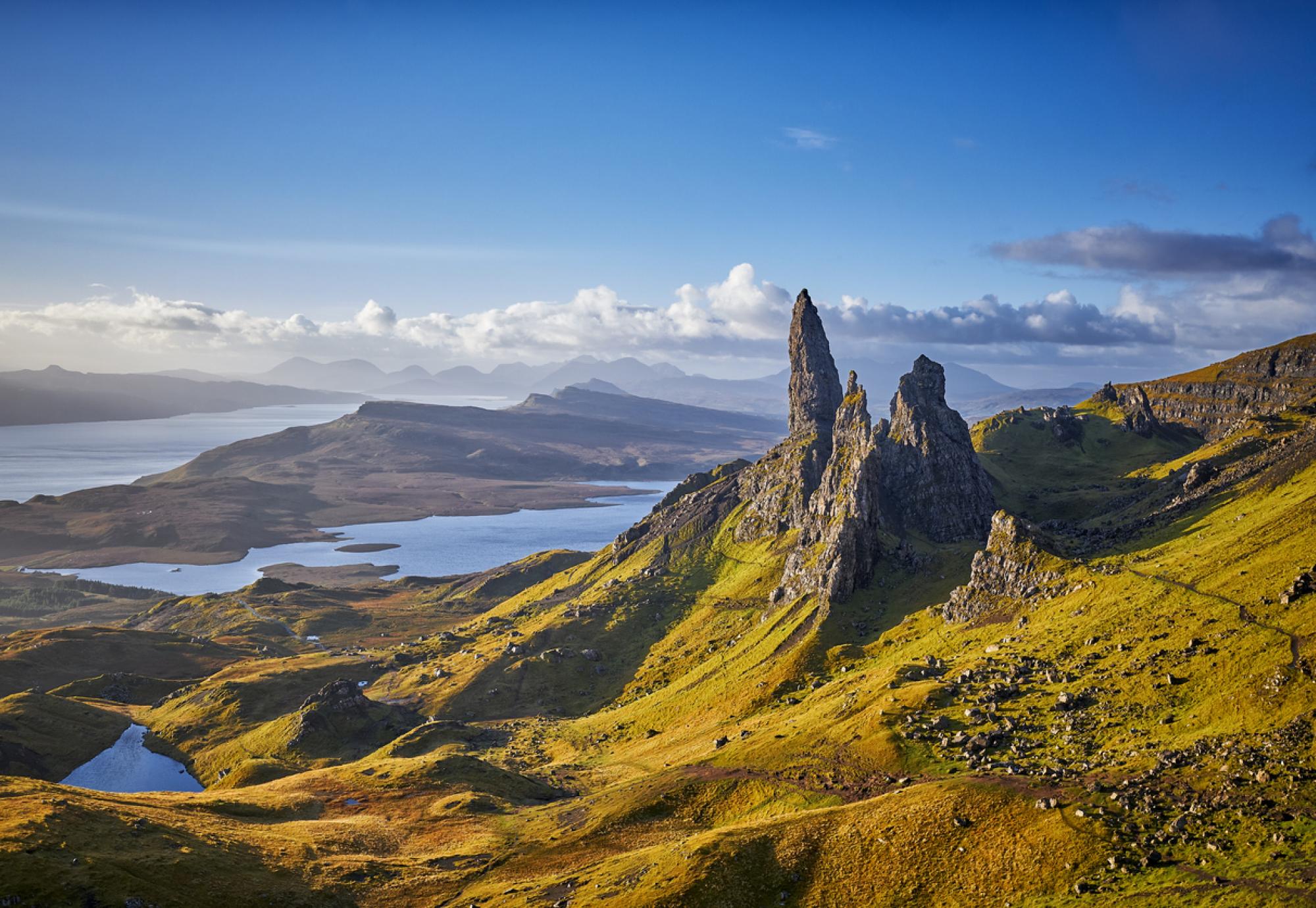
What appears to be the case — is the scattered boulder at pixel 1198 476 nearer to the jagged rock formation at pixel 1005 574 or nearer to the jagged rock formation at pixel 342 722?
the jagged rock formation at pixel 1005 574

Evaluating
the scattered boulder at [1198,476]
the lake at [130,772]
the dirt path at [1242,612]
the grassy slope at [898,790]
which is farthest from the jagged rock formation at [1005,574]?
the lake at [130,772]

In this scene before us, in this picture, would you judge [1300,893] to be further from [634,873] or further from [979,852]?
[634,873]

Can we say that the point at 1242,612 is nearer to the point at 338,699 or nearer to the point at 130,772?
the point at 338,699

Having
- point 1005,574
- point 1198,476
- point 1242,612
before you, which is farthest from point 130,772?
point 1198,476

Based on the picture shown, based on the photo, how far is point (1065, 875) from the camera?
70.5m

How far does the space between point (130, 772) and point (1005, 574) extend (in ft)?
606

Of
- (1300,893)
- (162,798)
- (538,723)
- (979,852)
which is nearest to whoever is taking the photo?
(1300,893)

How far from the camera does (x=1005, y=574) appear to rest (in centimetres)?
14738

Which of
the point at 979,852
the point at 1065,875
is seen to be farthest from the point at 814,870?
the point at 1065,875

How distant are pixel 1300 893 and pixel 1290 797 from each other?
1257 cm

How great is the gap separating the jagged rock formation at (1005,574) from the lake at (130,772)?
160 meters

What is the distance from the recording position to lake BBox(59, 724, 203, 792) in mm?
162250

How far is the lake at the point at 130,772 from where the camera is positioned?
532 feet

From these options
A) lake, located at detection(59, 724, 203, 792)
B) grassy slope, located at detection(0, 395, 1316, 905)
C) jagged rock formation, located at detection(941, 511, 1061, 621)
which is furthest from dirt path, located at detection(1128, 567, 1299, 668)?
lake, located at detection(59, 724, 203, 792)
